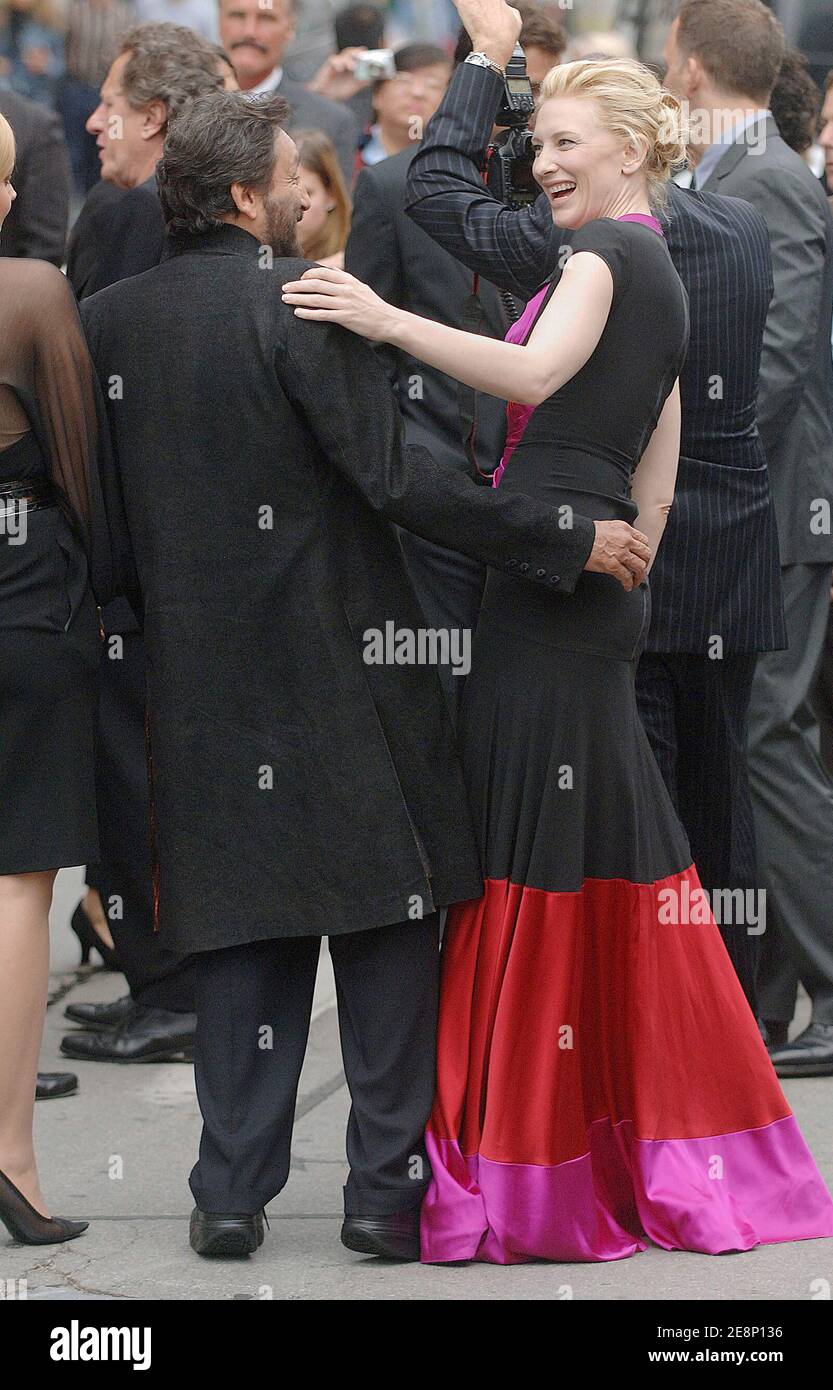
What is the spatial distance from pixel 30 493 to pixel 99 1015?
189 cm

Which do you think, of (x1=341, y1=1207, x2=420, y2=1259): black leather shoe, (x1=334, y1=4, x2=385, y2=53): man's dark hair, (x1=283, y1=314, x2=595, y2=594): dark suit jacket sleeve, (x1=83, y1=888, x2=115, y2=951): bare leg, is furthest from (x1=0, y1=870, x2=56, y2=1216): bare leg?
(x1=334, y1=4, x2=385, y2=53): man's dark hair

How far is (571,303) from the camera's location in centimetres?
312

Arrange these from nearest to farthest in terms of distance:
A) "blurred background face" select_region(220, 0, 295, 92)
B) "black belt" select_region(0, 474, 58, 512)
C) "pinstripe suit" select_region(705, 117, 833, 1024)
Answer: "black belt" select_region(0, 474, 58, 512) < "pinstripe suit" select_region(705, 117, 833, 1024) < "blurred background face" select_region(220, 0, 295, 92)

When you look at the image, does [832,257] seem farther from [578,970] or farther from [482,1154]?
[482,1154]

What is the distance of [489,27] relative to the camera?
3.51 metres

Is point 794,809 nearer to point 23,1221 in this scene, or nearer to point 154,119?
point 23,1221

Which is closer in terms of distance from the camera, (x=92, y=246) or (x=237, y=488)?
(x=237, y=488)

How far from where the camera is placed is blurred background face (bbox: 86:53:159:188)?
4.79m

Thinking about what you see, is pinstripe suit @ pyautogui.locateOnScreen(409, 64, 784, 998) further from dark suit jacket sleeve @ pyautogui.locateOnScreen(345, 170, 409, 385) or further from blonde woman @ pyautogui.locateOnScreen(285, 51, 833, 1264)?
dark suit jacket sleeve @ pyautogui.locateOnScreen(345, 170, 409, 385)

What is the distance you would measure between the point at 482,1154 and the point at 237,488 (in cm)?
115

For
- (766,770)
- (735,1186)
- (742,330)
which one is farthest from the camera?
(766,770)

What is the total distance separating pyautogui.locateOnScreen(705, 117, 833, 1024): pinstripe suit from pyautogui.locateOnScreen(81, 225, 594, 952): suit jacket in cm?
148

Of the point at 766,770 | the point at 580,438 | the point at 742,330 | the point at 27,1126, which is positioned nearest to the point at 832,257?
the point at 742,330

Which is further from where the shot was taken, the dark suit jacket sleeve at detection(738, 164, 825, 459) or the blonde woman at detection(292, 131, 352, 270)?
the blonde woman at detection(292, 131, 352, 270)
